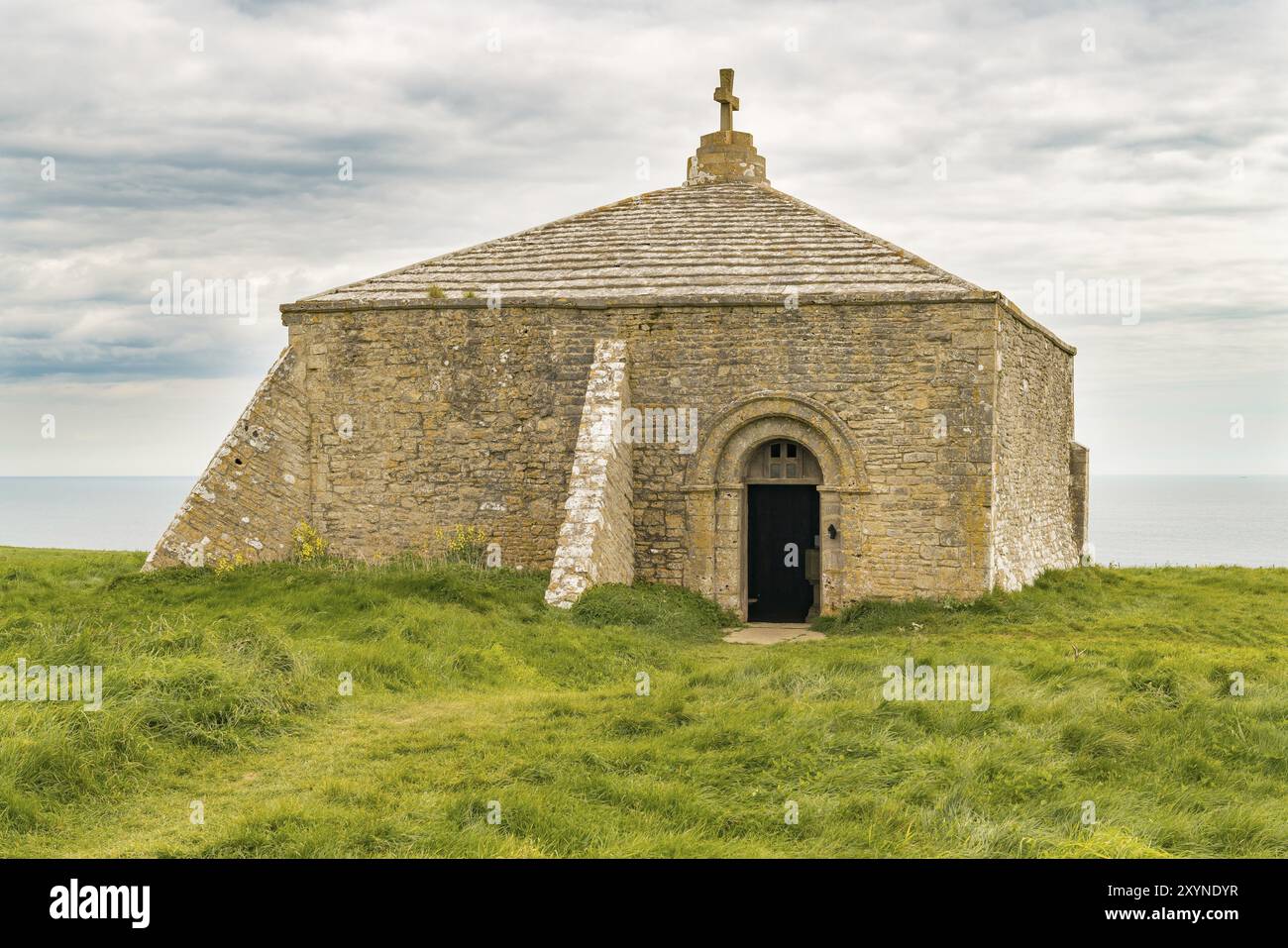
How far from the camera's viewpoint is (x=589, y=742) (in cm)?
747

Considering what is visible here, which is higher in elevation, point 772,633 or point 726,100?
point 726,100

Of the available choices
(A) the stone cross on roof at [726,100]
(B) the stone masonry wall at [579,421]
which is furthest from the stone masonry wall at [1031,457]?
(A) the stone cross on roof at [726,100]

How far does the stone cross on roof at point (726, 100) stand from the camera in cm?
1898

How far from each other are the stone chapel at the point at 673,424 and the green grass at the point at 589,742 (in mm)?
2437

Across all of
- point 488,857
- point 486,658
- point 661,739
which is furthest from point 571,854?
point 486,658

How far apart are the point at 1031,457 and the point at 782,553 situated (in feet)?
15.1

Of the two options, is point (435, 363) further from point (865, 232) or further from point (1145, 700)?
point (1145, 700)

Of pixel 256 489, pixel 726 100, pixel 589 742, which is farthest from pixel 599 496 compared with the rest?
pixel 726 100

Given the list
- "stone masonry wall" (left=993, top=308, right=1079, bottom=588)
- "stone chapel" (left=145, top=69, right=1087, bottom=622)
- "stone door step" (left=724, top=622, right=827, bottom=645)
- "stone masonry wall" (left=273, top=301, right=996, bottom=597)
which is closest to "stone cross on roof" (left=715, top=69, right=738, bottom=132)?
"stone chapel" (left=145, top=69, right=1087, bottom=622)

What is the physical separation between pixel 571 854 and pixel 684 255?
1227 centimetres

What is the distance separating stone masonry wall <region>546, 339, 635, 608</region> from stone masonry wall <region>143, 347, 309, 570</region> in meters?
4.49
